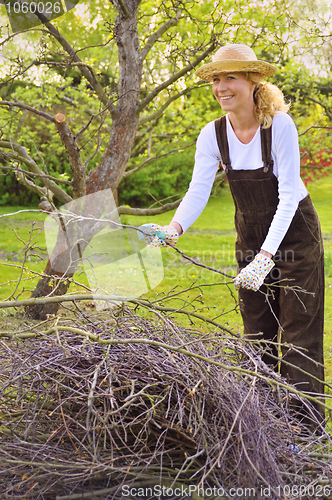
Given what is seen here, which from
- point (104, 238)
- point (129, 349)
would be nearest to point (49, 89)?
point (104, 238)

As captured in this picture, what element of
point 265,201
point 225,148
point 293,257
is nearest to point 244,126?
point 225,148

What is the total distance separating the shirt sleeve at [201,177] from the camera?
2.45 m

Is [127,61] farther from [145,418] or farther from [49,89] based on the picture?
[145,418]

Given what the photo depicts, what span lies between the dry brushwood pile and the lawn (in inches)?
61.9

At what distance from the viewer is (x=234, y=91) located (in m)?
2.26

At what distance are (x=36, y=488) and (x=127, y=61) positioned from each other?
3915mm

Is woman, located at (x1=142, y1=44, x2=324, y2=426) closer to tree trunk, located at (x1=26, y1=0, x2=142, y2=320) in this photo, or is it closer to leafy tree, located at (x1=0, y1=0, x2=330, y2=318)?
leafy tree, located at (x1=0, y1=0, x2=330, y2=318)

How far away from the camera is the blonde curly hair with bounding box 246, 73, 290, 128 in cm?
226

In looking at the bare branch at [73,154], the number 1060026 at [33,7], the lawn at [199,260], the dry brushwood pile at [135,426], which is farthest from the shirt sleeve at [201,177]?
the number 1060026 at [33,7]

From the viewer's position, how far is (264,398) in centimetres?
166

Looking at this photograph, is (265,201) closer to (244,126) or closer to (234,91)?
(244,126)

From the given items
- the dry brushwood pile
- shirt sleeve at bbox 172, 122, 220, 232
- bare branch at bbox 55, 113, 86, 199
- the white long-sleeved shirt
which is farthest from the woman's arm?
bare branch at bbox 55, 113, 86, 199

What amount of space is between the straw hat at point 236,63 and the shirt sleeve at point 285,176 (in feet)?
0.84

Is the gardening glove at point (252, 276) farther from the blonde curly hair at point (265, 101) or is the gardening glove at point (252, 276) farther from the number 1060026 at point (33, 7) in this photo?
the number 1060026 at point (33, 7)
